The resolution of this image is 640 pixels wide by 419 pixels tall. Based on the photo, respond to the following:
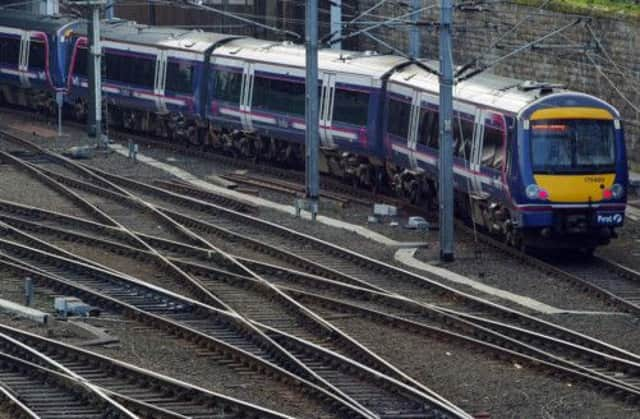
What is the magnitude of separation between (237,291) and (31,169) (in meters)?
14.1

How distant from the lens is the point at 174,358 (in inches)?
795

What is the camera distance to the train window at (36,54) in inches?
1961

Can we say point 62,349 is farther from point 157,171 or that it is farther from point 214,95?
point 214,95

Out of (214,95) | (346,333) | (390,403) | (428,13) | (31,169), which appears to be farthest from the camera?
(428,13)

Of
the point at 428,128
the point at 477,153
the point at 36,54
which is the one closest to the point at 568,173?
the point at 477,153

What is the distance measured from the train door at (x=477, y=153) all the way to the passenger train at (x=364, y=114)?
34mm

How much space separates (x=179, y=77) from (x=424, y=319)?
70.3ft

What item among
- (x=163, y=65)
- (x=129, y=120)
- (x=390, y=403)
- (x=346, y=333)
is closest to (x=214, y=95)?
(x=163, y=65)

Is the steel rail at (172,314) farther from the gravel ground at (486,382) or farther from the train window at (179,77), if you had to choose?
the train window at (179,77)

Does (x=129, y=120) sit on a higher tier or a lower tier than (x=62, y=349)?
lower

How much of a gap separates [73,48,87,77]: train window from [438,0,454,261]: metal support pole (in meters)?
21.3

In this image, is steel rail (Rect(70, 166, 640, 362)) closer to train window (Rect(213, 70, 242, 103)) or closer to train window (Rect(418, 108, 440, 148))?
train window (Rect(418, 108, 440, 148))

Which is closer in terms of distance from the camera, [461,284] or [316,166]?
[461,284]

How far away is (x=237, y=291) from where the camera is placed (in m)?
24.7
